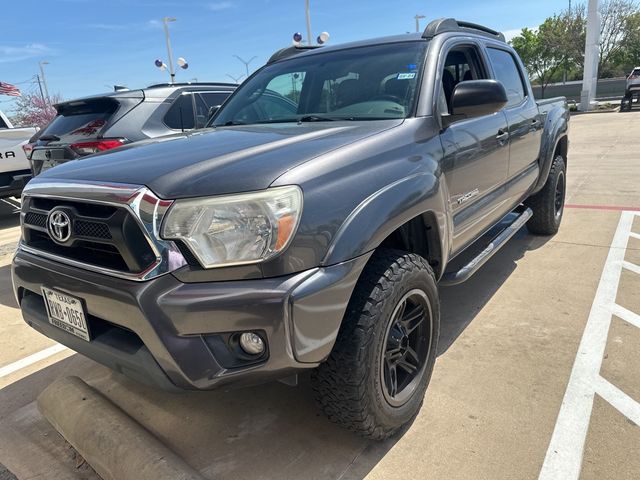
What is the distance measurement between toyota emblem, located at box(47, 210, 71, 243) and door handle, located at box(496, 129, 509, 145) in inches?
108

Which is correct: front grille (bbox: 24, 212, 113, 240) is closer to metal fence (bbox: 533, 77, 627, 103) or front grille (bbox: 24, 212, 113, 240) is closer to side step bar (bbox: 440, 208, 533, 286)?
side step bar (bbox: 440, 208, 533, 286)

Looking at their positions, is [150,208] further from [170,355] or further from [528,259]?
[528,259]

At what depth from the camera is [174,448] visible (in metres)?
2.32

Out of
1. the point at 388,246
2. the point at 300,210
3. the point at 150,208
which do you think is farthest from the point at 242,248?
the point at 388,246

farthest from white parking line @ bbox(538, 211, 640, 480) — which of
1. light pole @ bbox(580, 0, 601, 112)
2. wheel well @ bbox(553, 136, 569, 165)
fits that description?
light pole @ bbox(580, 0, 601, 112)

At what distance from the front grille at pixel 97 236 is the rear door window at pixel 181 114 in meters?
3.22

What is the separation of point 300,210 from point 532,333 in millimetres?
2113

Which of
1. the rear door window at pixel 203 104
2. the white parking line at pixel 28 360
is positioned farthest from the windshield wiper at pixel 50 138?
the white parking line at pixel 28 360

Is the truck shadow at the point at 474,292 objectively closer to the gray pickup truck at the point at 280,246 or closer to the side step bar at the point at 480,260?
the side step bar at the point at 480,260

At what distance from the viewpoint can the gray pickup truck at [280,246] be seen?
1.71 metres

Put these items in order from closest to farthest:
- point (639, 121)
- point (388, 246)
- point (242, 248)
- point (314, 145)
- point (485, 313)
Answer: point (242, 248)
point (314, 145)
point (388, 246)
point (485, 313)
point (639, 121)

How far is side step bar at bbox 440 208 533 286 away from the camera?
9.43 ft

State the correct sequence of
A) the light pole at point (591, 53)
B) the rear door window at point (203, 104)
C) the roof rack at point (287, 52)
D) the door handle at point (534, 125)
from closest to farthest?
the roof rack at point (287, 52) < the door handle at point (534, 125) < the rear door window at point (203, 104) < the light pole at point (591, 53)

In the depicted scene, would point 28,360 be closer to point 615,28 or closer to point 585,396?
point 585,396
